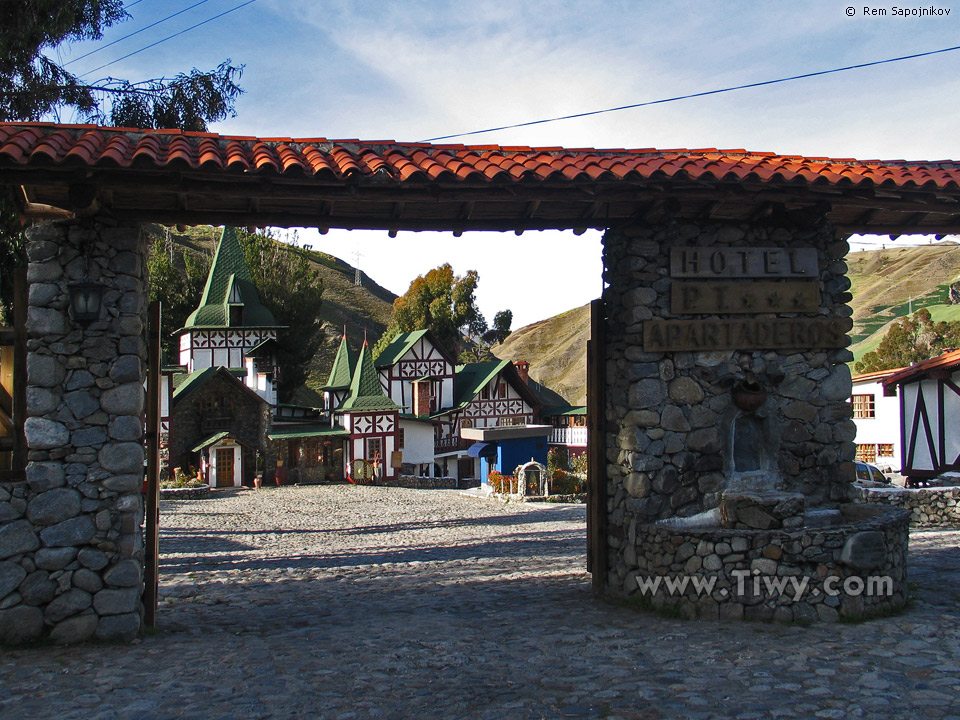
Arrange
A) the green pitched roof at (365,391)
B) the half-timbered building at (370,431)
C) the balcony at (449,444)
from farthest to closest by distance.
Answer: the balcony at (449,444) < the green pitched roof at (365,391) < the half-timbered building at (370,431)

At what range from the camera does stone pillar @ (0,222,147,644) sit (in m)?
5.68

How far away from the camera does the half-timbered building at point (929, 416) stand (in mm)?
20266

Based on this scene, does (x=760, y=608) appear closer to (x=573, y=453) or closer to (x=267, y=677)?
(x=267, y=677)

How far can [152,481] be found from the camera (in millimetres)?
6586

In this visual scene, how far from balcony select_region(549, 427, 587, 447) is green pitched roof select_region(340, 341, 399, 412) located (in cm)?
1051

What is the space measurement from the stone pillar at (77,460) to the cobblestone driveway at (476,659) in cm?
34

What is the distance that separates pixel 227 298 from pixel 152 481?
31803mm

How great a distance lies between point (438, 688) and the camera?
15.9 feet

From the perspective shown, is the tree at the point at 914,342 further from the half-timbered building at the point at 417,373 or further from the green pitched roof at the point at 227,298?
the green pitched roof at the point at 227,298

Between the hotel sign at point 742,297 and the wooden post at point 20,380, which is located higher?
the hotel sign at point 742,297

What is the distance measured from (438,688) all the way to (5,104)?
39.3 feet

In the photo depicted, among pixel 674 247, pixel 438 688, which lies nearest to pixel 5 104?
pixel 674 247

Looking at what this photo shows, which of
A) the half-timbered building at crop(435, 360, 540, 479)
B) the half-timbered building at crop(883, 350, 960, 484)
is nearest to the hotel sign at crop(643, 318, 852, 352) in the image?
the half-timbered building at crop(883, 350, 960, 484)

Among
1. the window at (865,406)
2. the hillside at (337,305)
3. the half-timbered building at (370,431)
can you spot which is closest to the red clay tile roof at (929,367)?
the window at (865,406)
